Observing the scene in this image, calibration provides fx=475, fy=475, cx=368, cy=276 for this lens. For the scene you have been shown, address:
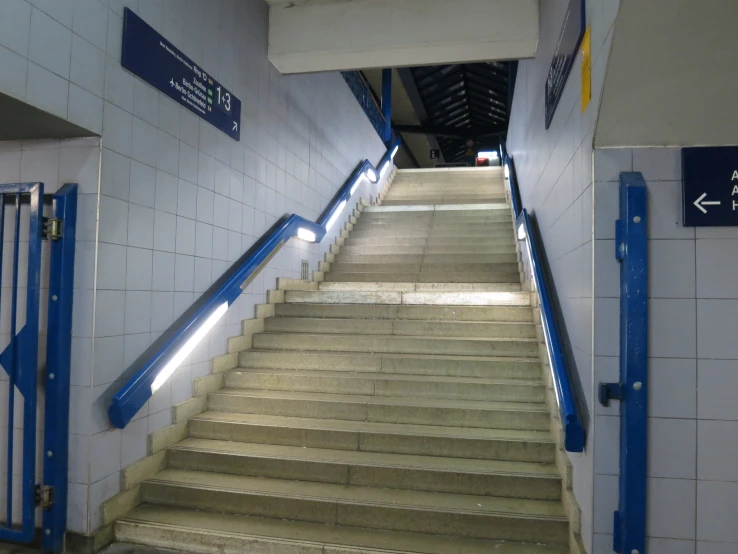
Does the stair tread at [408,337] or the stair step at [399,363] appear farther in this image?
the stair tread at [408,337]

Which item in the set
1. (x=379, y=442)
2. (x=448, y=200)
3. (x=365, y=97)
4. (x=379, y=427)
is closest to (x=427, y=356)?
(x=379, y=427)

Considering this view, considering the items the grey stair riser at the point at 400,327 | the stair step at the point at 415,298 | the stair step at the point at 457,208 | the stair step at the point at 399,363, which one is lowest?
the stair step at the point at 399,363

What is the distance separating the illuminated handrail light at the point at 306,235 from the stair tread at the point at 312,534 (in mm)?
2934

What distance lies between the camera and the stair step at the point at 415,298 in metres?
4.39

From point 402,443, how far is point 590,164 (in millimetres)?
1988

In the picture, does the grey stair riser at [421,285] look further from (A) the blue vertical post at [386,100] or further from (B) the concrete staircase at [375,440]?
(A) the blue vertical post at [386,100]

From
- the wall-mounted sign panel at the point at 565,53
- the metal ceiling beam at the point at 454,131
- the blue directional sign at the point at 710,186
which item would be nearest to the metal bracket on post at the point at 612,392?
the blue directional sign at the point at 710,186

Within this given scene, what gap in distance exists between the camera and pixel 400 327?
13.9 feet

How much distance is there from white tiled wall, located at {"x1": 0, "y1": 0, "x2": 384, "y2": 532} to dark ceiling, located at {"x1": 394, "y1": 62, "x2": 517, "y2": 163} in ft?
31.9

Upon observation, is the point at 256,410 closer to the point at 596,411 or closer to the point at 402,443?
the point at 402,443

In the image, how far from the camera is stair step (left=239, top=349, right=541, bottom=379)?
3.54 m

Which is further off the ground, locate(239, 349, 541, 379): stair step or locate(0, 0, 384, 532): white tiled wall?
locate(0, 0, 384, 532): white tiled wall

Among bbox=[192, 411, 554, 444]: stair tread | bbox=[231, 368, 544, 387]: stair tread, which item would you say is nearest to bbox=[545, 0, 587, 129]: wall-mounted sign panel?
bbox=[231, 368, 544, 387]: stair tread

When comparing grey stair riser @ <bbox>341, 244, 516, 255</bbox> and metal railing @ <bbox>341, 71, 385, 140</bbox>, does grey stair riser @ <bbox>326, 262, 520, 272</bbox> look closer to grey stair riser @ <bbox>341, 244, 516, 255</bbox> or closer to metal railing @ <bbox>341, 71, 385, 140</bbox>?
grey stair riser @ <bbox>341, 244, 516, 255</bbox>
